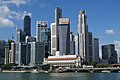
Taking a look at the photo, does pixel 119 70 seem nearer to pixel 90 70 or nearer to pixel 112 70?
pixel 112 70

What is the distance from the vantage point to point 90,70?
19938cm

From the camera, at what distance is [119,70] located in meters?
199

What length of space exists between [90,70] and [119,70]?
65.0ft

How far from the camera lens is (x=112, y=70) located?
199000mm

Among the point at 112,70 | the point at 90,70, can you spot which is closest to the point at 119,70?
the point at 112,70

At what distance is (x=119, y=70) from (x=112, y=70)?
16.0 feet

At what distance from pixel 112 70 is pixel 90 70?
15.0 metres
